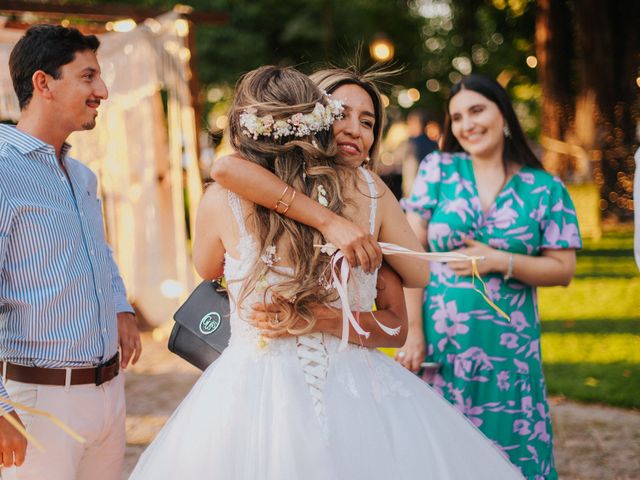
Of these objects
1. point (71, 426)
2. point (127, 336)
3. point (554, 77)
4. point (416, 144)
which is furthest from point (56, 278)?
point (554, 77)

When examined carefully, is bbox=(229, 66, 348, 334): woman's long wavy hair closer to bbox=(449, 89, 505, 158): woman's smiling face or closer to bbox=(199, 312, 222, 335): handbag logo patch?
bbox=(199, 312, 222, 335): handbag logo patch

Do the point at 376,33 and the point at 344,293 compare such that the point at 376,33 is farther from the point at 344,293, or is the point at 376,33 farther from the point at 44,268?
the point at 344,293

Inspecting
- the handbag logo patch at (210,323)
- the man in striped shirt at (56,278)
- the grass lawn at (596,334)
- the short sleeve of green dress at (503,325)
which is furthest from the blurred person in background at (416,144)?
the man in striped shirt at (56,278)

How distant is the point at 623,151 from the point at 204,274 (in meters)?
13.9

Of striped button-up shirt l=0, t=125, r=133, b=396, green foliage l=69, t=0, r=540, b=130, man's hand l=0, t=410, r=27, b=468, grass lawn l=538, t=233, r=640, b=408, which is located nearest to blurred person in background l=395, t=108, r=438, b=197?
grass lawn l=538, t=233, r=640, b=408

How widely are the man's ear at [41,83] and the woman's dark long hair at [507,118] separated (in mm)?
1811

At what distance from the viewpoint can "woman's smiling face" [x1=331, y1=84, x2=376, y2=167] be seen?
8.29ft

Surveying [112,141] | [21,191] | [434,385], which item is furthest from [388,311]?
[112,141]

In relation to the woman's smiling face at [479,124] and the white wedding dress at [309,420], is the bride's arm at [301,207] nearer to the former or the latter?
the white wedding dress at [309,420]

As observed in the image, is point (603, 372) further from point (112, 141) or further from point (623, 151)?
point (623, 151)

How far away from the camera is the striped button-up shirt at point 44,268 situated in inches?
97.2

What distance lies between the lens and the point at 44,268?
252cm

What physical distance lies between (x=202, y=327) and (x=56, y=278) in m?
0.58

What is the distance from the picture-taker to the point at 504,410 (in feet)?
10.7
